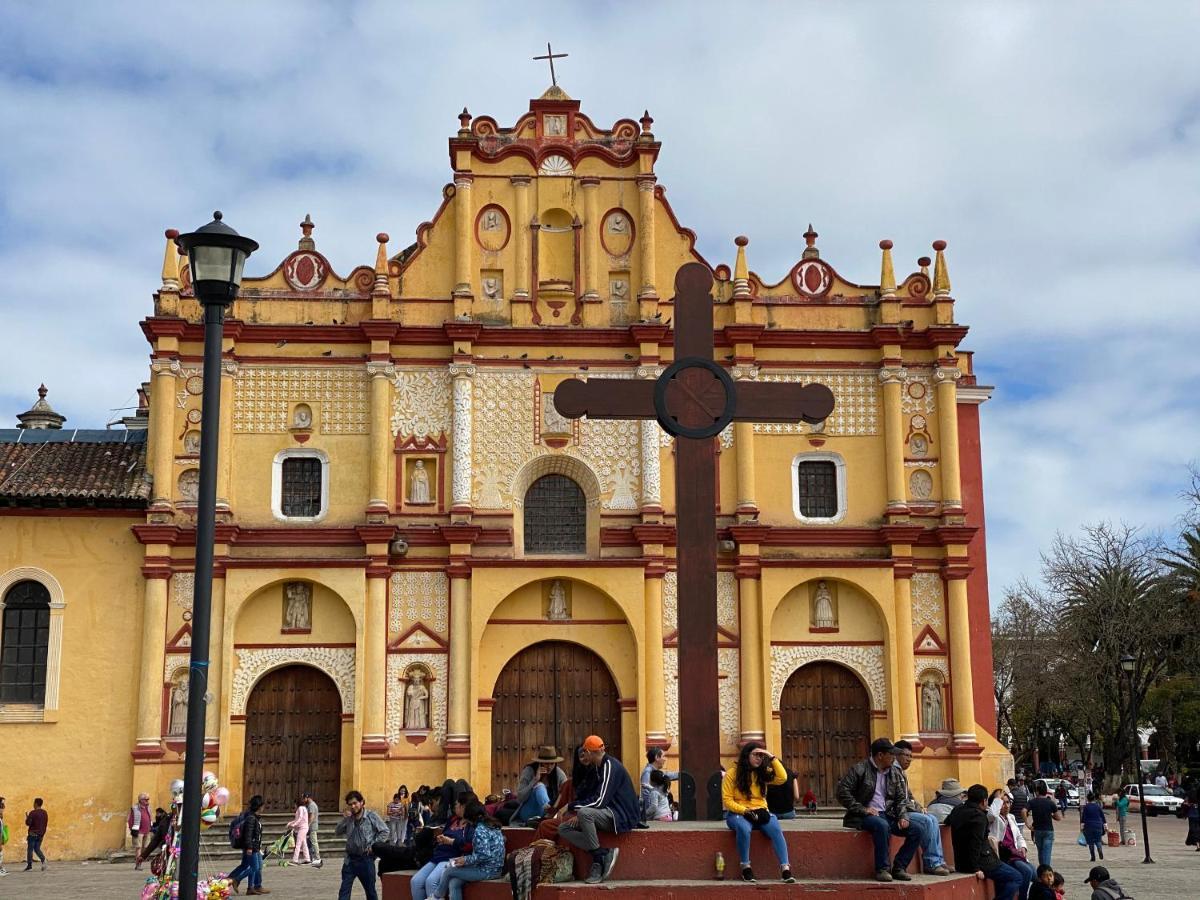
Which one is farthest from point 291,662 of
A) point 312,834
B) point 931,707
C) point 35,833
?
point 931,707

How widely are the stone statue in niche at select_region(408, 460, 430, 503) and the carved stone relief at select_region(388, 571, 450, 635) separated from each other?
1463 mm

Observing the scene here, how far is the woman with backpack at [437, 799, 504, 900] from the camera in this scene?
539 inches

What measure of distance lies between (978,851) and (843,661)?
→ 15.2 metres

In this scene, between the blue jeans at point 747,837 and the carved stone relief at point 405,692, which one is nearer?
the blue jeans at point 747,837

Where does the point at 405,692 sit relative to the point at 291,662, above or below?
below

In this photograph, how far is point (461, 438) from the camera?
29000mm

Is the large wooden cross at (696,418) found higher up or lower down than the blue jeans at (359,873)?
higher up

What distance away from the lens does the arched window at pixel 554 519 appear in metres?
29.5

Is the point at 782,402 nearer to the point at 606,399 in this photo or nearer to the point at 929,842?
the point at 606,399

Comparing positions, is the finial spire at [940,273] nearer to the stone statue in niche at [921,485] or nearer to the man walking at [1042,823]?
the stone statue in niche at [921,485]

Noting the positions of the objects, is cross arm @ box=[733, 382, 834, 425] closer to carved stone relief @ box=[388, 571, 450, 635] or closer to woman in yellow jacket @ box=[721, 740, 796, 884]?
woman in yellow jacket @ box=[721, 740, 796, 884]

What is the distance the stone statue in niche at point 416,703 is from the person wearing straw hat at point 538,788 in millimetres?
10902

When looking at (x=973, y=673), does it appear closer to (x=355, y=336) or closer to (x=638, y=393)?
(x=355, y=336)

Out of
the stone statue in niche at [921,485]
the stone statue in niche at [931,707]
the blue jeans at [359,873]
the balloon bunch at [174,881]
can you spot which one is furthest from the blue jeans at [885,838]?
the stone statue in niche at [921,485]
